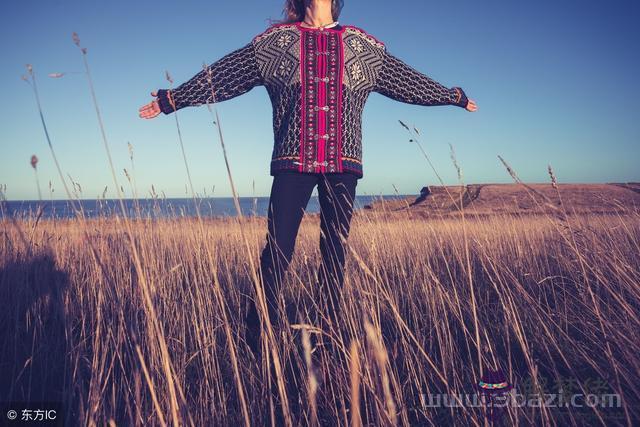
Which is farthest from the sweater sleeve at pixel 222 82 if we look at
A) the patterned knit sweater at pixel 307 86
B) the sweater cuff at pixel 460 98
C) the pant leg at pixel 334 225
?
the sweater cuff at pixel 460 98

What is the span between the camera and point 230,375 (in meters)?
1.42

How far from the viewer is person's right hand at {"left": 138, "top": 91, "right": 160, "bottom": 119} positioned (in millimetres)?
1758

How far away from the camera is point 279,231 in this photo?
159cm

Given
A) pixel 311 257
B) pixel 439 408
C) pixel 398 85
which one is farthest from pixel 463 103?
pixel 311 257

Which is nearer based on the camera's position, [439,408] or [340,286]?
[439,408]

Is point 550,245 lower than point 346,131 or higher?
lower

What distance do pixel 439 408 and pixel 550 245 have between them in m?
3.01

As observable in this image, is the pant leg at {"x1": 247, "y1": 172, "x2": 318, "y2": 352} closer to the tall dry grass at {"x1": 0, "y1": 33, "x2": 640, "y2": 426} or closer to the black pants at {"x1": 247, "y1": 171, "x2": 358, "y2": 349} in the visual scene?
the black pants at {"x1": 247, "y1": 171, "x2": 358, "y2": 349}

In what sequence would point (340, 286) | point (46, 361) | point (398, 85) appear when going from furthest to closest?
1. point (398, 85)
2. point (340, 286)
3. point (46, 361)

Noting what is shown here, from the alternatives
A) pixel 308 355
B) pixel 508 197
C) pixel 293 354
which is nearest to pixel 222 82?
pixel 293 354

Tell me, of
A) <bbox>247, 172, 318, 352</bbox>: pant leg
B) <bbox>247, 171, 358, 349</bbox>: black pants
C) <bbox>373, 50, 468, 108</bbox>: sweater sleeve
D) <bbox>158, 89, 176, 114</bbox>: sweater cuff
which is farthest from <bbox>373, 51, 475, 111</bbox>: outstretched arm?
<bbox>158, 89, 176, 114</bbox>: sweater cuff

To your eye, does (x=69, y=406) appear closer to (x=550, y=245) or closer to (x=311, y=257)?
(x=311, y=257)

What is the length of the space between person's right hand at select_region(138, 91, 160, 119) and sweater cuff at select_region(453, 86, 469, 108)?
1.68m

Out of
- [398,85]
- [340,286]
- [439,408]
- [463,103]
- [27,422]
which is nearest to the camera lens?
[27,422]
